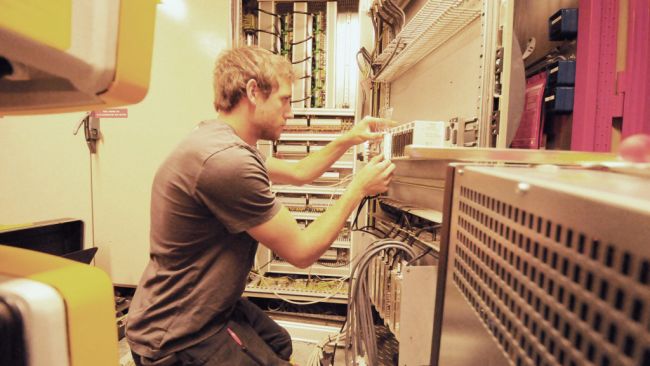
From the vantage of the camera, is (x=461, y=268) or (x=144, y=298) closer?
(x=461, y=268)

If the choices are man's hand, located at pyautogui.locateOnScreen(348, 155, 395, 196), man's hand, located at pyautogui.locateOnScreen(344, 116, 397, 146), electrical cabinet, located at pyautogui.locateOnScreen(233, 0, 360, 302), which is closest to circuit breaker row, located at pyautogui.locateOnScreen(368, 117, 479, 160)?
man's hand, located at pyautogui.locateOnScreen(348, 155, 395, 196)

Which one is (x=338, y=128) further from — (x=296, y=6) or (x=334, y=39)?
(x=296, y=6)

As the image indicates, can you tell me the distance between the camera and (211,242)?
101cm

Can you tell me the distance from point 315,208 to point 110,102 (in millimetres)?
1779

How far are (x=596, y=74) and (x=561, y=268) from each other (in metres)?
1.23

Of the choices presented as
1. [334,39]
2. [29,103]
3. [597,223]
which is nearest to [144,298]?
[29,103]

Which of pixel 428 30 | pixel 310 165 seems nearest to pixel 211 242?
pixel 310 165

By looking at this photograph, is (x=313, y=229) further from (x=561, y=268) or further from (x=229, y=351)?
(x=561, y=268)

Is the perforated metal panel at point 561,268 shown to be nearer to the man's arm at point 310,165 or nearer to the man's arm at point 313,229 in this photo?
the man's arm at point 313,229

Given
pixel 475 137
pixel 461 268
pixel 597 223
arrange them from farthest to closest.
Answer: pixel 475 137
pixel 461 268
pixel 597 223

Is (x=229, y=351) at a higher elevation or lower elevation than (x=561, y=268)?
lower

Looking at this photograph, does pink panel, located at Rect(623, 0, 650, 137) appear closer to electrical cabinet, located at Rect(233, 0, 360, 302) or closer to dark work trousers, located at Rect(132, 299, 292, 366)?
A: electrical cabinet, located at Rect(233, 0, 360, 302)

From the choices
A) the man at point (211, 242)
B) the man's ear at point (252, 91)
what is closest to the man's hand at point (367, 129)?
the man at point (211, 242)

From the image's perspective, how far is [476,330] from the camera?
0.39 metres
